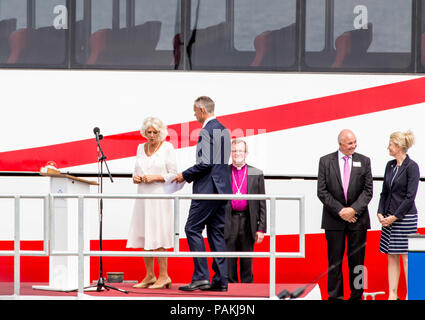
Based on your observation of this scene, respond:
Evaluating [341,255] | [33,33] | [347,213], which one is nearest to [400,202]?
[347,213]

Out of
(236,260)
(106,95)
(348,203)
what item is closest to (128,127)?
(106,95)

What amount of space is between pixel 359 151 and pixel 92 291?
3360mm

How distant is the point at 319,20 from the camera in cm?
938

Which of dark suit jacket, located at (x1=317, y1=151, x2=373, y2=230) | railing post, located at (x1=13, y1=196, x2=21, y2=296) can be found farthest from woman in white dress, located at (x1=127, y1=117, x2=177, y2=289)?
dark suit jacket, located at (x1=317, y1=151, x2=373, y2=230)

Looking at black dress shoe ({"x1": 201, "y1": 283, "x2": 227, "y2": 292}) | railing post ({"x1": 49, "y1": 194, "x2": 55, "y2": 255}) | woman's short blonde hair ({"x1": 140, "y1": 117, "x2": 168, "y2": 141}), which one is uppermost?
woman's short blonde hair ({"x1": 140, "y1": 117, "x2": 168, "y2": 141})

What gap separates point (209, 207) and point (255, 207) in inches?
44.1

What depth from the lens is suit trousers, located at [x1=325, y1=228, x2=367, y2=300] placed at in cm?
899

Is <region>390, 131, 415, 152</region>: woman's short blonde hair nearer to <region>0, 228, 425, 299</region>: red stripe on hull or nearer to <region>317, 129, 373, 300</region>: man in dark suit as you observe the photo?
<region>317, 129, 373, 300</region>: man in dark suit

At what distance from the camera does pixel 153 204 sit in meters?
8.34

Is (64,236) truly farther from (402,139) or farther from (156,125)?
(402,139)

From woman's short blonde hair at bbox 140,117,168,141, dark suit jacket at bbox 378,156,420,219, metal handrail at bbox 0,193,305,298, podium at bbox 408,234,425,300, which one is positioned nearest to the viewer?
metal handrail at bbox 0,193,305,298

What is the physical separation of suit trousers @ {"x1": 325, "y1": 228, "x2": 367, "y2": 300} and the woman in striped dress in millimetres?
257

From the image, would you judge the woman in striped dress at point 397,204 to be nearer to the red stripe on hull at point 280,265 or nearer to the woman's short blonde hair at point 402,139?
the woman's short blonde hair at point 402,139

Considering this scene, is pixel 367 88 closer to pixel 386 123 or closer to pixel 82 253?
pixel 386 123
